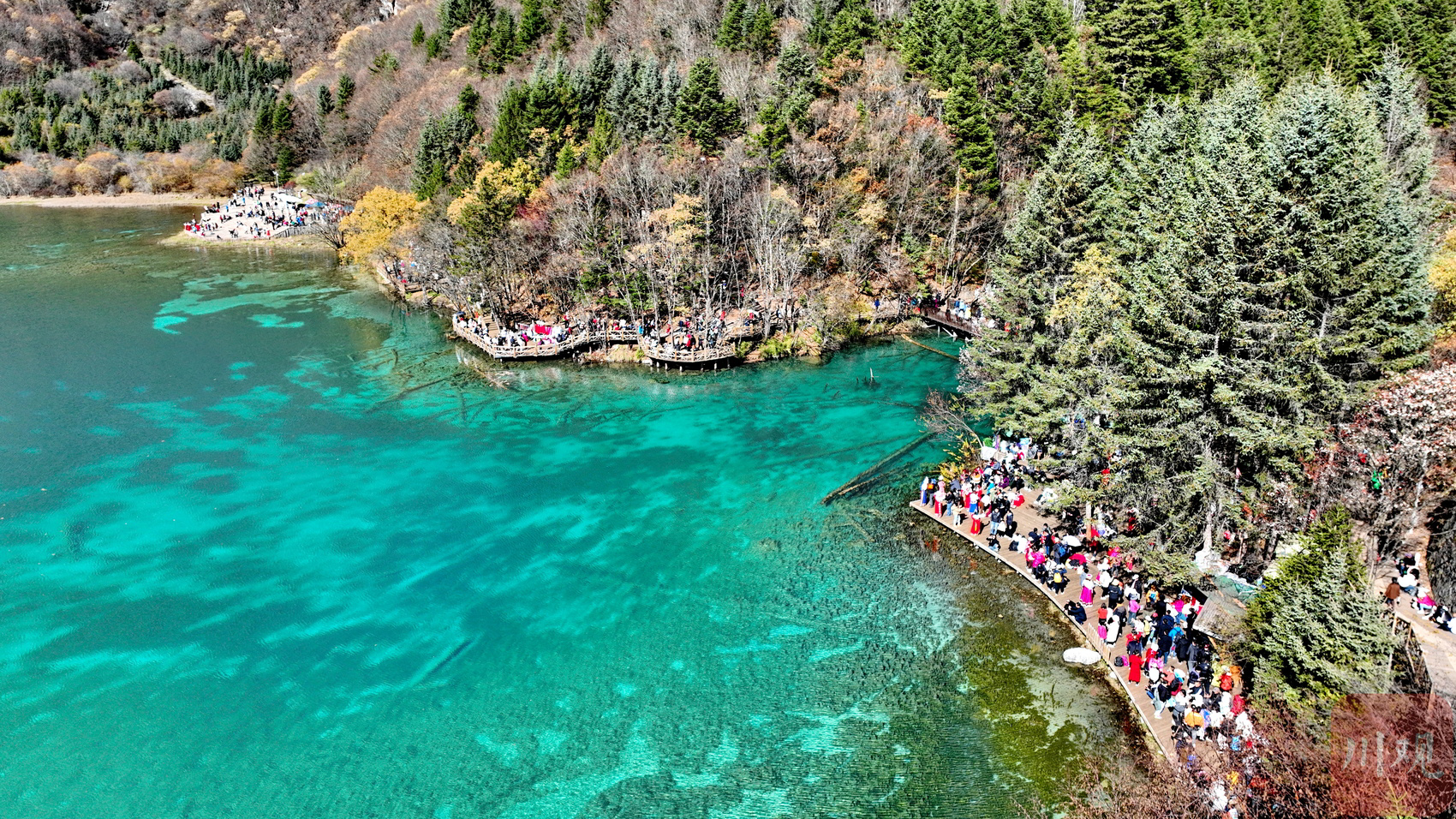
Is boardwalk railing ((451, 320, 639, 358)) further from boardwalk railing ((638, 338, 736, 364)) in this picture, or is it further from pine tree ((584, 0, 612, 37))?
pine tree ((584, 0, 612, 37))

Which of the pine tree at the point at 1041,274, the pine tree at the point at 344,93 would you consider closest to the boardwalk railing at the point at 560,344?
the pine tree at the point at 1041,274

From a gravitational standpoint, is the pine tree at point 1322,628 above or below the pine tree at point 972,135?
below

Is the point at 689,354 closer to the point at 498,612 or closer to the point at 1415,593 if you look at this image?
the point at 498,612

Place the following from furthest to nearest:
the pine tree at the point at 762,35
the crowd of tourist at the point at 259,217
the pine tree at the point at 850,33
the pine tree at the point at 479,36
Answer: the crowd of tourist at the point at 259,217 → the pine tree at the point at 479,36 → the pine tree at the point at 762,35 → the pine tree at the point at 850,33

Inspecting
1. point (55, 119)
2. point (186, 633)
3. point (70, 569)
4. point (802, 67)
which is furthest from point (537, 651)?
point (55, 119)
